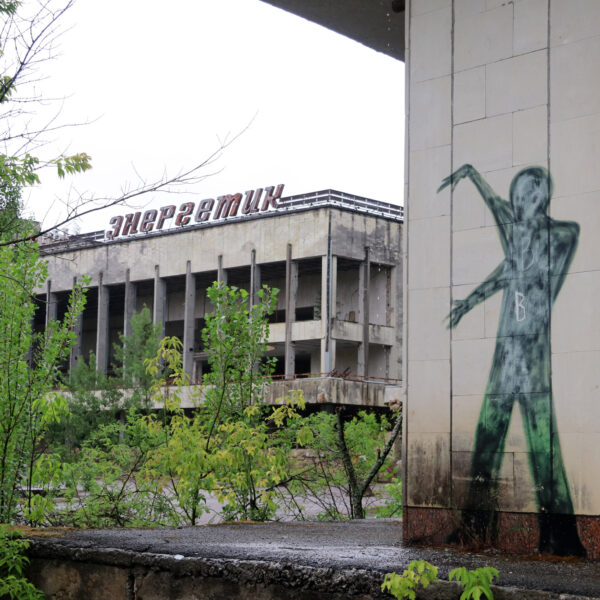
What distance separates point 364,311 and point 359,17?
38.3 metres

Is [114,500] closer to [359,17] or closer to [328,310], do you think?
[359,17]

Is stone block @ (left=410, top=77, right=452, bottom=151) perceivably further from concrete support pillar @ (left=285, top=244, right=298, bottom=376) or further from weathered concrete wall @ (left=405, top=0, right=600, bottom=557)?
concrete support pillar @ (left=285, top=244, right=298, bottom=376)

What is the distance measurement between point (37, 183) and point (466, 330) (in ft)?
11.2

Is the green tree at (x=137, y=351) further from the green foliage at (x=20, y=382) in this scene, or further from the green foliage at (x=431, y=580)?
the green foliage at (x=431, y=580)

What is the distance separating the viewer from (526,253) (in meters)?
5.82

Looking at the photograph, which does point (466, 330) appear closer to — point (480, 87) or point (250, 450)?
point (480, 87)

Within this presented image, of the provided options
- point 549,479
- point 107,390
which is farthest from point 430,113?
point 107,390

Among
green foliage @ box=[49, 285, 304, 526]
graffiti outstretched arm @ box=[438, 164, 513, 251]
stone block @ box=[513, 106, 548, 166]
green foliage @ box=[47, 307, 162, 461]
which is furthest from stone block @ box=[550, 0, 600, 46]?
green foliage @ box=[47, 307, 162, 461]

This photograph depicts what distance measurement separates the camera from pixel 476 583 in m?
4.25

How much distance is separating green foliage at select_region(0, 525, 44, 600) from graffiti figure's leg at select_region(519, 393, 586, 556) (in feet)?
11.5

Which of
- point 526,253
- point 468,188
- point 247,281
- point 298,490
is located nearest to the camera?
point 526,253

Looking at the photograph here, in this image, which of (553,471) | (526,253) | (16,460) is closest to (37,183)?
(16,460)

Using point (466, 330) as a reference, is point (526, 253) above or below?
above

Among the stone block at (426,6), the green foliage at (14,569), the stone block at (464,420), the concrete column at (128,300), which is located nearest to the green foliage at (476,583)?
the stone block at (464,420)
